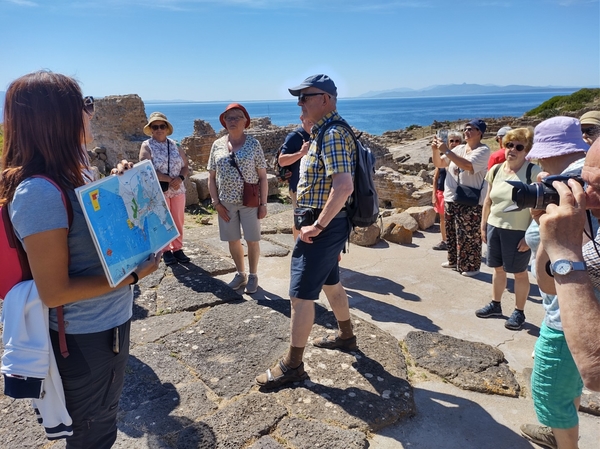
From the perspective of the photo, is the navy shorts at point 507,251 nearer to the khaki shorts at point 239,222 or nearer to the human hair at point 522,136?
the human hair at point 522,136

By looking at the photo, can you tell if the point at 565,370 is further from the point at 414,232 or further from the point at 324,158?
the point at 414,232

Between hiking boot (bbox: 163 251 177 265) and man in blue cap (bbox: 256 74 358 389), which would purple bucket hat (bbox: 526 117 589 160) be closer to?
man in blue cap (bbox: 256 74 358 389)

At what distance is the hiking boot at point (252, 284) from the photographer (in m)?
4.70

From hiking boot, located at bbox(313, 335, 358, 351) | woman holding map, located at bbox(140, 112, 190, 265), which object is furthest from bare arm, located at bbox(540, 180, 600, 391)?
woman holding map, located at bbox(140, 112, 190, 265)

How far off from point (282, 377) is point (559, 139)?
2.23m

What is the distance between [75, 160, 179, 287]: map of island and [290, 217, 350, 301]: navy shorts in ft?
2.76

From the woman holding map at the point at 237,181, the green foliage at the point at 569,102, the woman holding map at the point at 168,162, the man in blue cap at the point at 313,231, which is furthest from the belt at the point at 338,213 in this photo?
the green foliage at the point at 569,102

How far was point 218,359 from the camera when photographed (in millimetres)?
3412

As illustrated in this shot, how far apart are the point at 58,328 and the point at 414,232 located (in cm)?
571

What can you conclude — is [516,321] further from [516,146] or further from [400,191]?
[400,191]

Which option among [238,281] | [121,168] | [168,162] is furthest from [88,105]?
[168,162]

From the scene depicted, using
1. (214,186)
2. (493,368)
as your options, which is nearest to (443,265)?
(493,368)

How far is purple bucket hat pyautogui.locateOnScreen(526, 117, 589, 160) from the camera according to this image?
2.82 metres

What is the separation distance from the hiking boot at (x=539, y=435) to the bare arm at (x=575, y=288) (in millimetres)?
1327
